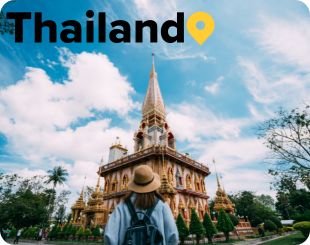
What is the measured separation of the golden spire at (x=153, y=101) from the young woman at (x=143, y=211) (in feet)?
81.5

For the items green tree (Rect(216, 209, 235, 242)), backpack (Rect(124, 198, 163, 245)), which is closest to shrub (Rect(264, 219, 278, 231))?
green tree (Rect(216, 209, 235, 242))

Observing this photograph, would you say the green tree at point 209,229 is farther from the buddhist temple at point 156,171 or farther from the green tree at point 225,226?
the buddhist temple at point 156,171

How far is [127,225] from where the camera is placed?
6.93 feet

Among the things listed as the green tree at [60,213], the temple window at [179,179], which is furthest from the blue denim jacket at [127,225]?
the green tree at [60,213]

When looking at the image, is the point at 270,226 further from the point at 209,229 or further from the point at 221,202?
the point at 209,229

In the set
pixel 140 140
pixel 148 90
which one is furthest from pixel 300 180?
pixel 148 90

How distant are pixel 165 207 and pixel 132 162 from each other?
64.6 ft

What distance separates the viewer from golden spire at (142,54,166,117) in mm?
27781

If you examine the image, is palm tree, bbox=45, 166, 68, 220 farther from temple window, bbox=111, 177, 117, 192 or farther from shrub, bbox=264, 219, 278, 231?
shrub, bbox=264, 219, 278, 231

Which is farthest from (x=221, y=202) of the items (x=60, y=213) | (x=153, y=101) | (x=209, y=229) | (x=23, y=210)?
(x=60, y=213)

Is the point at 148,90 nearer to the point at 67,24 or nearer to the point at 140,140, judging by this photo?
the point at 140,140

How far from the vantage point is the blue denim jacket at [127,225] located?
206cm

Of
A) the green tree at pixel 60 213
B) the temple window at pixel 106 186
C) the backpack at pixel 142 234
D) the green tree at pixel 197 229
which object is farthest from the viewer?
the green tree at pixel 60 213

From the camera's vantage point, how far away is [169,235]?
2.11 metres
